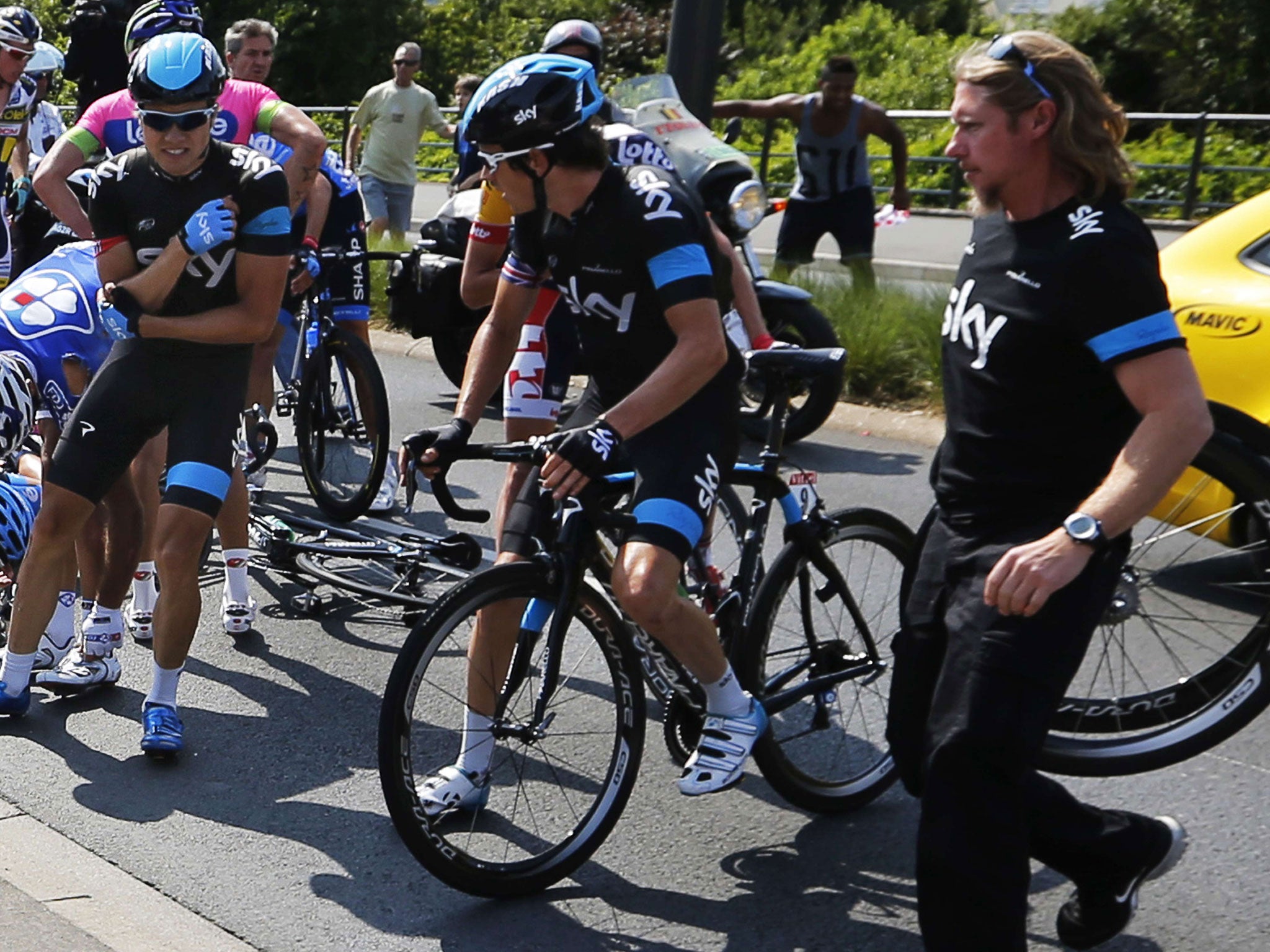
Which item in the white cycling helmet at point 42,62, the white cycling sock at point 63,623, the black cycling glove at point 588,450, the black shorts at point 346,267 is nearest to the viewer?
the black cycling glove at point 588,450

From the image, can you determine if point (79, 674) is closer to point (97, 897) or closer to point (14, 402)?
point (14, 402)

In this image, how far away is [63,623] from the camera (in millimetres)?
5613

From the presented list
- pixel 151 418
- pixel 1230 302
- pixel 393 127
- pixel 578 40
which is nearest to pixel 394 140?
pixel 393 127

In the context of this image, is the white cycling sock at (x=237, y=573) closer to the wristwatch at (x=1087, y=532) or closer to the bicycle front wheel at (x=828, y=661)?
the bicycle front wheel at (x=828, y=661)

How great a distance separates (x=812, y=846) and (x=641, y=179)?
1.71m

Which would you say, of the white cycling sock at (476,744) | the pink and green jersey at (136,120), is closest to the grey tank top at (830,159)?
the pink and green jersey at (136,120)

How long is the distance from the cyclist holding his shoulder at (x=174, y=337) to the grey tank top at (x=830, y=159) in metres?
6.56

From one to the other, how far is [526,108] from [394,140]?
484 inches

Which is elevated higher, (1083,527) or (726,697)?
(1083,527)

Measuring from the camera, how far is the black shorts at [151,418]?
498 centimetres

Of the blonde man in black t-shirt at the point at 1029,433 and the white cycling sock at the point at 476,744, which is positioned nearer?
the blonde man in black t-shirt at the point at 1029,433

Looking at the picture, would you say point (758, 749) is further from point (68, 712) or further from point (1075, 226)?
point (68, 712)

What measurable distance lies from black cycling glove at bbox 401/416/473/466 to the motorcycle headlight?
4229 millimetres

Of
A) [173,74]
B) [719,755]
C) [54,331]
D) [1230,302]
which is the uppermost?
[173,74]
